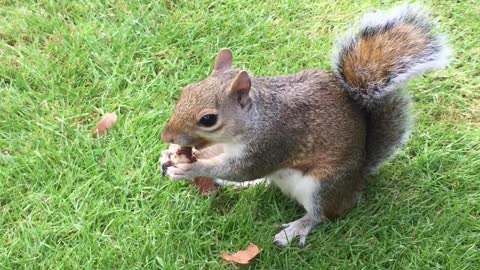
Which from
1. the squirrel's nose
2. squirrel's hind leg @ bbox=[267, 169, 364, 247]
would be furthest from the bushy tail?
the squirrel's nose

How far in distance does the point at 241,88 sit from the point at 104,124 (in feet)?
2.44

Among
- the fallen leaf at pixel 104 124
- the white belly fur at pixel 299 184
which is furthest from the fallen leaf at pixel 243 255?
the fallen leaf at pixel 104 124

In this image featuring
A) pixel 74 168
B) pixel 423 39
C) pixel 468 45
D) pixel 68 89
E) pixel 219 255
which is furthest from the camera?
pixel 468 45

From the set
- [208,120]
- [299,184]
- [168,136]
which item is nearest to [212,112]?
[208,120]

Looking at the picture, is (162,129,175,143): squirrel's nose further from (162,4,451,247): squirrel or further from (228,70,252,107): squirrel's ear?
(228,70,252,107): squirrel's ear

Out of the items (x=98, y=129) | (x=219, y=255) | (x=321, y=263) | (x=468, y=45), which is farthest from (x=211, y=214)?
(x=468, y=45)

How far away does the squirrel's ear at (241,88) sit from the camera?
182 centimetres

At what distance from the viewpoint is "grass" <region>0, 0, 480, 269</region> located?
83.2 inches

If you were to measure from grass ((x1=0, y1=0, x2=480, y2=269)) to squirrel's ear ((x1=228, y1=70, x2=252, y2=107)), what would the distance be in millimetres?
455

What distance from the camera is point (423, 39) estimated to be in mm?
1970

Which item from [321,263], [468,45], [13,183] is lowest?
[321,263]

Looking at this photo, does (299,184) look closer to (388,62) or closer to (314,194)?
(314,194)

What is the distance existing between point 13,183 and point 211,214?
66 centimetres

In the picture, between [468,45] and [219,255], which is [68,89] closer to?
[219,255]
